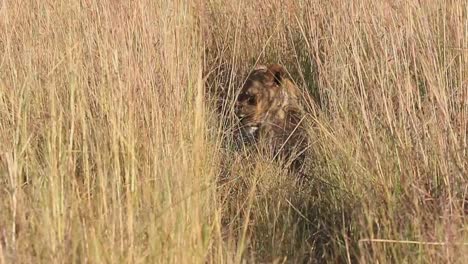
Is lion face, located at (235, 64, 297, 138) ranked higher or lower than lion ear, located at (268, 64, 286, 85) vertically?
lower

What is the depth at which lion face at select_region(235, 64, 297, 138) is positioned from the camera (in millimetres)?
4348

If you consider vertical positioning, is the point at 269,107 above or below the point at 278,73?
below

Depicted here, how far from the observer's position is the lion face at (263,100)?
14.3ft

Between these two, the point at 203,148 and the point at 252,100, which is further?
the point at 252,100

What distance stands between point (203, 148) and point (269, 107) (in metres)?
1.38

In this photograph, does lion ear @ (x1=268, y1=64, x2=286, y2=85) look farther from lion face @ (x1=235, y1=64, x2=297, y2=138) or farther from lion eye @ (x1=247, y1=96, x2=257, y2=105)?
lion eye @ (x1=247, y1=96, x2=257, y2=105)

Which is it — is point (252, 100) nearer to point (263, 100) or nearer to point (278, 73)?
point (263, 100)

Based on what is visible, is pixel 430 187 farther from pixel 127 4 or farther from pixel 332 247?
pixel 127 4

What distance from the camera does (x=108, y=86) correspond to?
3.03m

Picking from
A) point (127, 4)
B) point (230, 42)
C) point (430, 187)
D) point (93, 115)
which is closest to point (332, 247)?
point (430, 187)

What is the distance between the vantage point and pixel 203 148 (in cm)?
312

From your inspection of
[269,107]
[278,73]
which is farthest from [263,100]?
[278,73]

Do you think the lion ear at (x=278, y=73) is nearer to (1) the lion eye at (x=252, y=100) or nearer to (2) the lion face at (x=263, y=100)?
(2) the lion face at (x=263, y=100)

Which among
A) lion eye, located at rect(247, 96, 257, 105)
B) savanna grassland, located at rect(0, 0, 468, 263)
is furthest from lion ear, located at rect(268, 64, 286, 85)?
savanna grassland, located at rect(0, 0, 468, 263)
